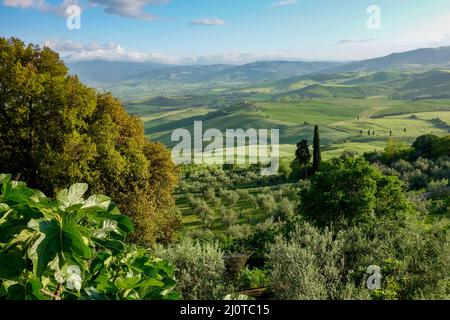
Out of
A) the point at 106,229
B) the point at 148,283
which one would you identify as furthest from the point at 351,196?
the point at 106,229

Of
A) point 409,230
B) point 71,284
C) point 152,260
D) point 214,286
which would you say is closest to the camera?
point 71,284

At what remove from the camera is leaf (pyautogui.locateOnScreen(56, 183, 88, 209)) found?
3.00 meters

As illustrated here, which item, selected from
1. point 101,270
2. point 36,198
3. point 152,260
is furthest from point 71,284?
point 152,260

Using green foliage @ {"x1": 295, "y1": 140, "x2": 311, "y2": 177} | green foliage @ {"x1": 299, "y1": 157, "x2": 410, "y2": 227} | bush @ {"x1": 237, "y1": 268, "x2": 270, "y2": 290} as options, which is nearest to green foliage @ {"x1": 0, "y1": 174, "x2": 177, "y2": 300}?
bush @ {"x1": 237, "y1": 268, "x2": 270, "y2": 290}

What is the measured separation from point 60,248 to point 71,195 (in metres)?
0.64

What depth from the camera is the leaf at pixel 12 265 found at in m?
2.71

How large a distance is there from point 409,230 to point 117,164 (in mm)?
14662

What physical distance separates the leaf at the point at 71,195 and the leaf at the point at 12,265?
0.44 m

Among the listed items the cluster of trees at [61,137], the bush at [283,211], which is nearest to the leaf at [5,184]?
the cluster of trees at [61,137]

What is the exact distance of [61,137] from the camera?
2181cm

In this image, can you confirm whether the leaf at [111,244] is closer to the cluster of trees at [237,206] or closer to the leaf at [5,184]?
the leaf at [5,184]

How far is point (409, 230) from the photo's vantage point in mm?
14867

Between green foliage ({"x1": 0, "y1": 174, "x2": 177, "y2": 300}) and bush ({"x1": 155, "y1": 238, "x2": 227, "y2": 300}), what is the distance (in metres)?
8.84
